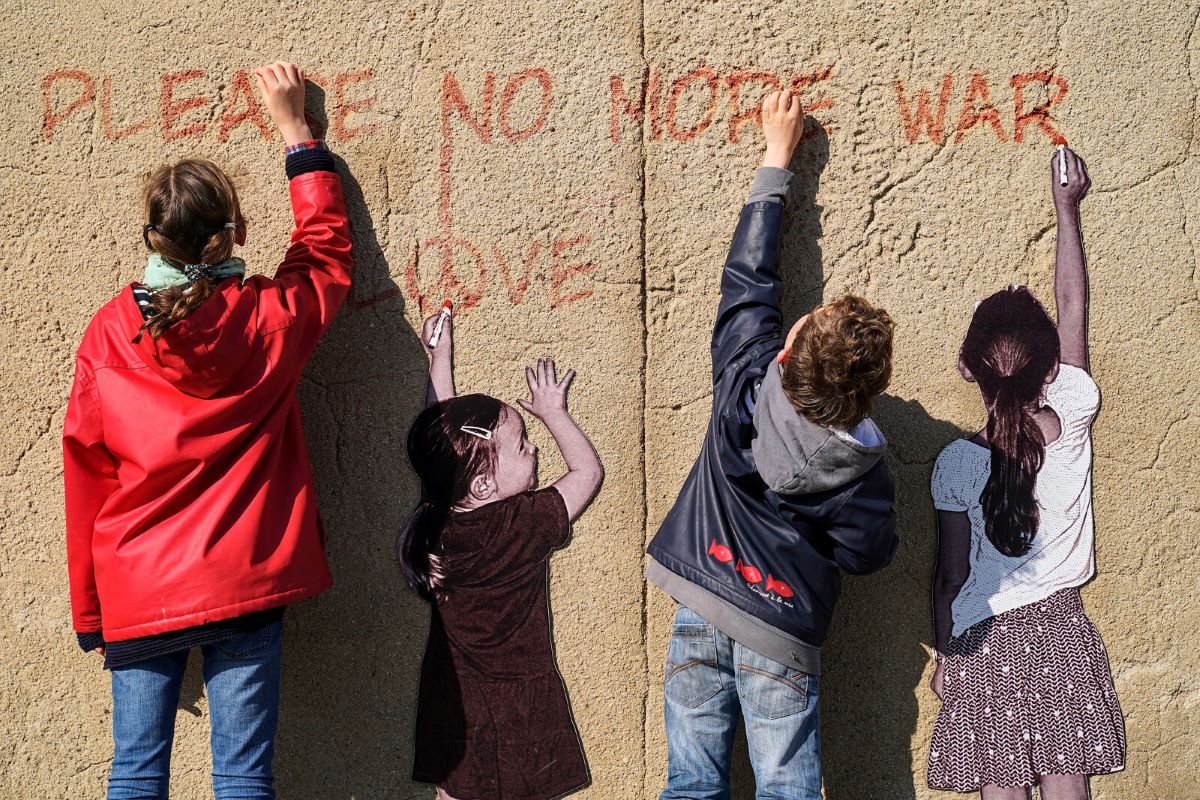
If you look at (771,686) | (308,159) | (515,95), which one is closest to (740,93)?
(515,95)

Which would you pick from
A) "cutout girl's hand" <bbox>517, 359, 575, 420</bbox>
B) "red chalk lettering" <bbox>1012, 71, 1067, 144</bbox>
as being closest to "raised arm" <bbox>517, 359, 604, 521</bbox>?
"cutout girl's hand" <bbox>517, 359, 575, 420</bbox>

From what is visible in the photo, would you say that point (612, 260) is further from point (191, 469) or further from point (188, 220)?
point (191, 469)

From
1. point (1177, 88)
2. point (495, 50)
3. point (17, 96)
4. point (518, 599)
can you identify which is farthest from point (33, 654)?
point (1177, 88)

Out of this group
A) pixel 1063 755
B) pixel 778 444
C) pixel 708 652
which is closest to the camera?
pixel 778 444

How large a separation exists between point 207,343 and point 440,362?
664 mm

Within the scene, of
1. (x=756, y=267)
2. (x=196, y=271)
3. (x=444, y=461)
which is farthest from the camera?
(x=444, y=461)

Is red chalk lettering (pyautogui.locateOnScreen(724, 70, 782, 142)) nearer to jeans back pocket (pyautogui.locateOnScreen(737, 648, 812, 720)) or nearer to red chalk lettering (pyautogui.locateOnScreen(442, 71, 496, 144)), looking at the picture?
red chalk lettering (pyautogui.locateOnScreen(442, 71, 496, 144))

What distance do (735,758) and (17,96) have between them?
2577mm

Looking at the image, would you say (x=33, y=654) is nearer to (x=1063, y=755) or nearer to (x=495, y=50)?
(x=495, y=50)

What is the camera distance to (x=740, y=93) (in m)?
2.48

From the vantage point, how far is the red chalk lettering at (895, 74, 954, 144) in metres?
2.46

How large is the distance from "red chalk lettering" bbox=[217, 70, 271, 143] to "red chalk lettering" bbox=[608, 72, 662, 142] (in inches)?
35.8

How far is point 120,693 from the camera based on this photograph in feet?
7.12

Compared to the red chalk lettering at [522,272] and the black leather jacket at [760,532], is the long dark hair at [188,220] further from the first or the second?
the black leather jacket at [760,532]
